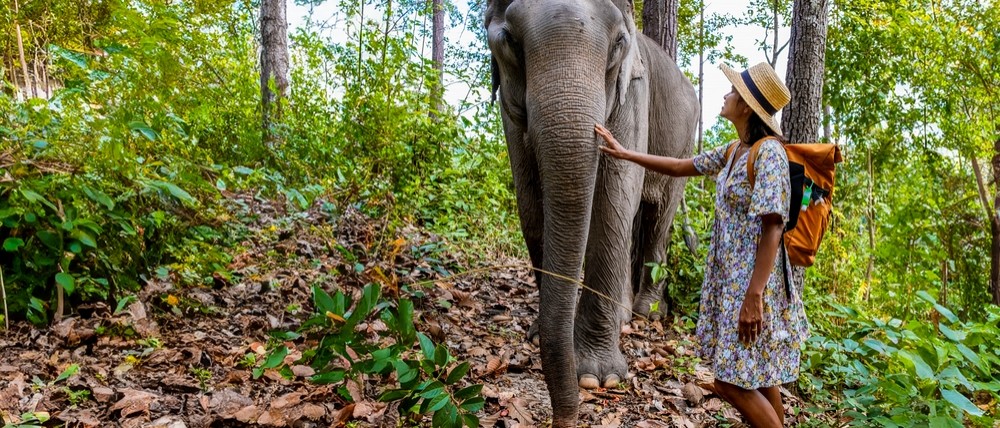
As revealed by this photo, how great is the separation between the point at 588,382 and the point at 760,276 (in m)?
1.73

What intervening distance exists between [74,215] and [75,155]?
16.0 inches

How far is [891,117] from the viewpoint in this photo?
945cm

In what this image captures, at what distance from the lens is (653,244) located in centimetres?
631

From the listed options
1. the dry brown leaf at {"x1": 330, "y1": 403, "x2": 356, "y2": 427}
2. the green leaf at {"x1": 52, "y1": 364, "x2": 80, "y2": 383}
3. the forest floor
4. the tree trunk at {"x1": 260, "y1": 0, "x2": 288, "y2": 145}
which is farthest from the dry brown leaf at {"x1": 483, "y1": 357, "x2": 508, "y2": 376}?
the tree trunk at {"x1": 260, "y1": 0, "x2": 288, "y2": 145}

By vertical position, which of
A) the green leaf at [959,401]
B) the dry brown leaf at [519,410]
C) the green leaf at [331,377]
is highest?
the green leaf at [331,377]

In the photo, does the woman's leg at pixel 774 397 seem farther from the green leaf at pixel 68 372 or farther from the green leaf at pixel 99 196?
the green leaf at pixel 99 196

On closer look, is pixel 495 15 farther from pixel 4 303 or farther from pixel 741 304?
pixel 4 303

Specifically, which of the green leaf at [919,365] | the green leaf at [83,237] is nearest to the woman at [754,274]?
the green leaf at [919,365]

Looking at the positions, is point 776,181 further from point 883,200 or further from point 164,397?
point 883,200

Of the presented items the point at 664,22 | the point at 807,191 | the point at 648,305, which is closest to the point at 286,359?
the point at 807,191

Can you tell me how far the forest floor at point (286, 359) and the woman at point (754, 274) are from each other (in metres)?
0.97

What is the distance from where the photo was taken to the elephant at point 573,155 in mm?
3293

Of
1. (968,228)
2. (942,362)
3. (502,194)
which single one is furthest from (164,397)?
(968,228)

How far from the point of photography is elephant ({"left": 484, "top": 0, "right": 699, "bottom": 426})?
3293 millimetres
